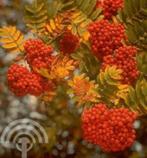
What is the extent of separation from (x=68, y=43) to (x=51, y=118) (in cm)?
118

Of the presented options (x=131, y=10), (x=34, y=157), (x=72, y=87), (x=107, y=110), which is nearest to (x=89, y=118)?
(x=107, y=110)

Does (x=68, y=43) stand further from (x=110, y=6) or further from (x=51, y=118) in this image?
(x=51, y=118)

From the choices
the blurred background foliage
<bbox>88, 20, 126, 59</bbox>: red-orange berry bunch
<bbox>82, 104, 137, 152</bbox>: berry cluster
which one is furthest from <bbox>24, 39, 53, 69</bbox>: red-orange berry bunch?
the blurred background foliage

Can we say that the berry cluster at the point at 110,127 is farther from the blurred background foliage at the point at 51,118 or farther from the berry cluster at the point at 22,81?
the blurred background foliage at the point at 51,118

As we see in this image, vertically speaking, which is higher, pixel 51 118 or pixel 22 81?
pixel 22 81

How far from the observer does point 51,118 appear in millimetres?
3756

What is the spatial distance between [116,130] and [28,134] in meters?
0.81

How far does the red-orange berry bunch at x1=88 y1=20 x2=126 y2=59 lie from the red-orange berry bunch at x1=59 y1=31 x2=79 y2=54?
0.75 feet

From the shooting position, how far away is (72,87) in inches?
101

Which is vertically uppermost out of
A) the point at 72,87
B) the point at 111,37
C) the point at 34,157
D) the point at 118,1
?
the point at 118,1

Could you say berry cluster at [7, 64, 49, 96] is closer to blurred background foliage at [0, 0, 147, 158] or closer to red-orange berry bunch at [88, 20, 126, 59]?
red-orange berry bunch at [88, 20, 126, 59]

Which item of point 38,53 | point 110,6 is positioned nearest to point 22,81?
point 38,53

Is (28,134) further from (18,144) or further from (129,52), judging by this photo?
(129,52)

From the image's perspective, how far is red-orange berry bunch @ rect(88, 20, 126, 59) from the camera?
2357mm
